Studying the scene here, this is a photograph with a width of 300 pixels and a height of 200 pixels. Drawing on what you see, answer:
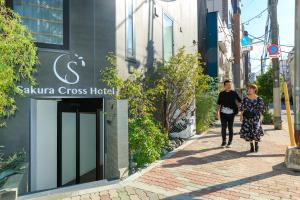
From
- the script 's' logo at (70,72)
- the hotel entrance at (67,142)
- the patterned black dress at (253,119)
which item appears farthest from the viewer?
the patterned black dress at (253,119)

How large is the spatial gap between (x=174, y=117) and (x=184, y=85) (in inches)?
57.4

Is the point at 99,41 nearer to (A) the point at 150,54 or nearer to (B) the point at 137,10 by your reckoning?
(B) the point at 137,10

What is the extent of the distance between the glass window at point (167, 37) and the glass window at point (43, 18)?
5.04 m

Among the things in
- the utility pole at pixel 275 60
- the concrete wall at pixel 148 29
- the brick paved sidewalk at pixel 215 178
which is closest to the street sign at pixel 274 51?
the utility pole at pixel 275 60

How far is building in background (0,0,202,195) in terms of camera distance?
6426 millimetres

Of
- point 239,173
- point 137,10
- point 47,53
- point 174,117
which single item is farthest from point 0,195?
point 174,117

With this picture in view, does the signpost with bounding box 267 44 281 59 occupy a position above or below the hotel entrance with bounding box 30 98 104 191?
above

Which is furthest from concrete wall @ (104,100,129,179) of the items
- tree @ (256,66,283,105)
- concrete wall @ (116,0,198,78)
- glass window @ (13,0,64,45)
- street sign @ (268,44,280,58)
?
tree @ (256,66,283,105)

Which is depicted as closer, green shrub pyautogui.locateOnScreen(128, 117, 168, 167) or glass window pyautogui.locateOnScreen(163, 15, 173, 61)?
green shrub pyautogui.locateOnScreen(128, 117, 168, 167)

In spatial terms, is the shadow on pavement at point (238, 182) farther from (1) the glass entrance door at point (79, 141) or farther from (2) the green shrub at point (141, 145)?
(1) the glass entrance door at point (79, 141)

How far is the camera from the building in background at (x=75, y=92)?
643cm

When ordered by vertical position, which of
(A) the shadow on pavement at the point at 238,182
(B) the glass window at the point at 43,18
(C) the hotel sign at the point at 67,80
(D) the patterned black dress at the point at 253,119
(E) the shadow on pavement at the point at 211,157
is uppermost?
(B) the glass window at the point at 43,18

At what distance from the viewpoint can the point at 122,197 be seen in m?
5.13

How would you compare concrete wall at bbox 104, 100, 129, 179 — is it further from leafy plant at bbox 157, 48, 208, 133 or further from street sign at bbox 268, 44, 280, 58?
street sign at bbox 268, 44, 280, 58
